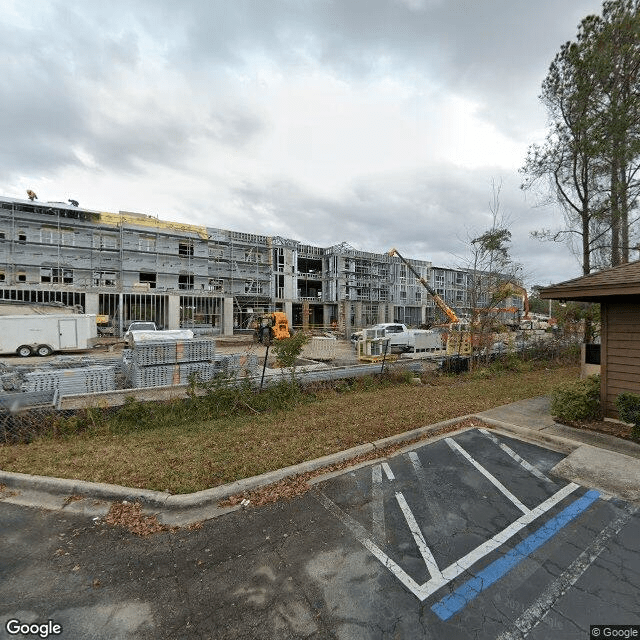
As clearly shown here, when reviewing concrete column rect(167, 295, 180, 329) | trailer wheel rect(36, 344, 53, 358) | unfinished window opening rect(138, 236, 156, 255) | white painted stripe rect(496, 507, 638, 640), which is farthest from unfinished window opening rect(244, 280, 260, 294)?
white painted stripe rect(496, 507, 638, 640)

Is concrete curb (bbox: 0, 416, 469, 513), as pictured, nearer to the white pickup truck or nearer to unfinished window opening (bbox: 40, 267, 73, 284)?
the white pickup truck

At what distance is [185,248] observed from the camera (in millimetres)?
40312

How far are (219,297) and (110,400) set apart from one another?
31.9 meters

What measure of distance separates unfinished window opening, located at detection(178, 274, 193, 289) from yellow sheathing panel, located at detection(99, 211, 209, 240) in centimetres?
519

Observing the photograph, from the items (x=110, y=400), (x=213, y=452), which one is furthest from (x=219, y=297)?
(x=213, y=452)

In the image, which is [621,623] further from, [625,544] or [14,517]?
[14,517]

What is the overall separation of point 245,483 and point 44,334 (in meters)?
22.2

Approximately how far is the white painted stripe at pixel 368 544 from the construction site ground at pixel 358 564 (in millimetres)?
18

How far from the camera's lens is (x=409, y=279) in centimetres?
5953

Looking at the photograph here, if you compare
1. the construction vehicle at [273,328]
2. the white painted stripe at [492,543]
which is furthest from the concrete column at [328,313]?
the white painted stripe at [492,543]

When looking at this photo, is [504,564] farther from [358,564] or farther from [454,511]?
[358,564]

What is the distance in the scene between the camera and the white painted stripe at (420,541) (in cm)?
297

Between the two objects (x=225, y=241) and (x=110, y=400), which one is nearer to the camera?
(x=110, y=400)

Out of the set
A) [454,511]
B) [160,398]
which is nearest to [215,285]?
[160,398]
